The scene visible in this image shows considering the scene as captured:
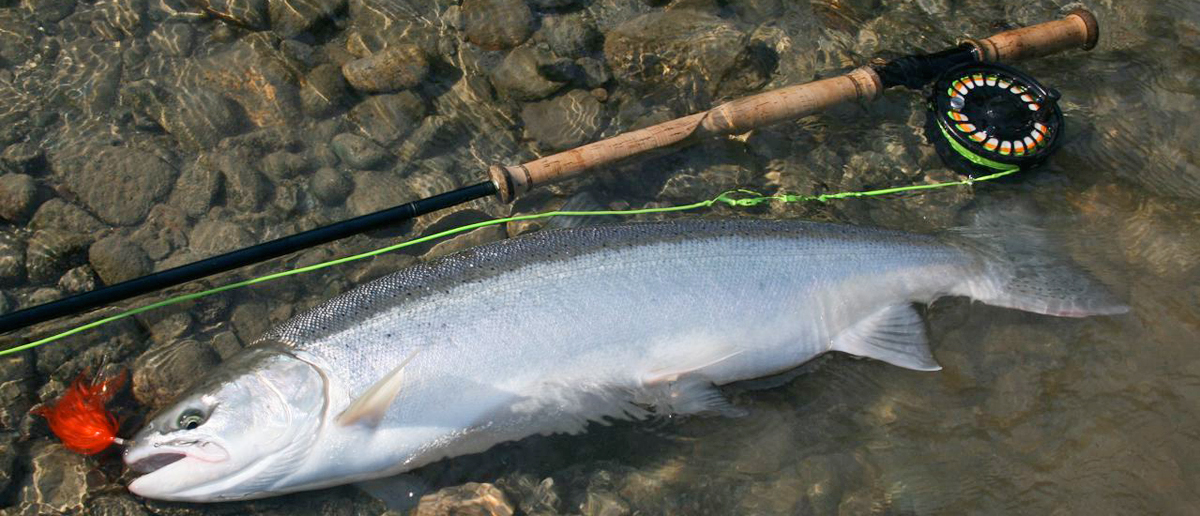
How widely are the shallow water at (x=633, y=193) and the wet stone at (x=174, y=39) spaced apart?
0.04 feet

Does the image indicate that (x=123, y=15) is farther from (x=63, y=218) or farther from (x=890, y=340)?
(x=890, y=340)

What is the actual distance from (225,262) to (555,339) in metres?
1.47

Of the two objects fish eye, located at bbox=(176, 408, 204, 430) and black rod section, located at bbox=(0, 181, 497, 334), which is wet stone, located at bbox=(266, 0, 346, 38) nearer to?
black rod section, located at bbox=(0, 181, 497, 334)

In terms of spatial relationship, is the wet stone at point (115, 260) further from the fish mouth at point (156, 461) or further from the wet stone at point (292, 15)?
the wet stone at point (292, 15)

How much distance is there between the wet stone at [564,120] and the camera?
437 cm

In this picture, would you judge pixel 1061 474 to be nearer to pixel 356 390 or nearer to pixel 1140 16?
pixel 356 390

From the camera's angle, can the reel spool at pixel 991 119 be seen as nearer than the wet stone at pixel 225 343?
No

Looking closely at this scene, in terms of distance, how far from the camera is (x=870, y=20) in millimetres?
4930

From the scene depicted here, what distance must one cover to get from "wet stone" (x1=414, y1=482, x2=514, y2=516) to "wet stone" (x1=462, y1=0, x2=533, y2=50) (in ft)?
8.71

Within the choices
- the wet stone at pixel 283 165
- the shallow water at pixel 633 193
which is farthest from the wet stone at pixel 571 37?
the wet stone at pixel 283 165

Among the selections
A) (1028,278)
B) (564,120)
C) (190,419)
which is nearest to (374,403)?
(190,419)

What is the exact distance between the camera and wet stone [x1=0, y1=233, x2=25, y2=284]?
147 inches

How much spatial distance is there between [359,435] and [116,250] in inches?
70.2

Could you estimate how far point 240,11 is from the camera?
15.0 feet
